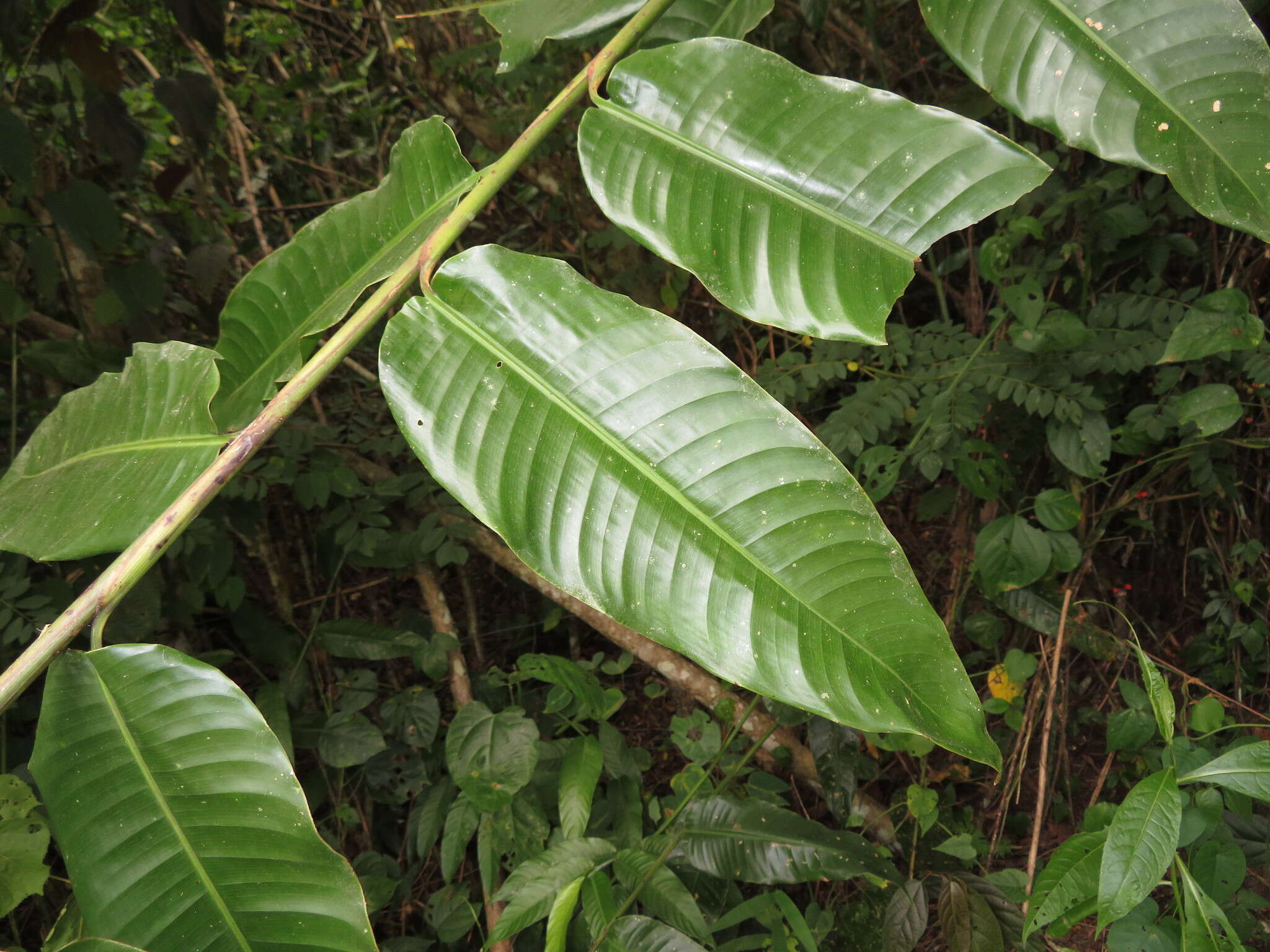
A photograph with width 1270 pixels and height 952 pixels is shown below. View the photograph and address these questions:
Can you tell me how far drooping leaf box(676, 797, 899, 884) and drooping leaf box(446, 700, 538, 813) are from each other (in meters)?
0.36

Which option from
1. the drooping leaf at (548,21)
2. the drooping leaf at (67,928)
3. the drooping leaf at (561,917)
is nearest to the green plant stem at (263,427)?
the drooping leaf at (548,21)

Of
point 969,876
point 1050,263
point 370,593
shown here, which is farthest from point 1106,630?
point 370,593

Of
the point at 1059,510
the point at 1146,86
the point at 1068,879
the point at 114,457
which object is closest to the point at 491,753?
the point at 1068,879

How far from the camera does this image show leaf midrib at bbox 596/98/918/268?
20.5 inches

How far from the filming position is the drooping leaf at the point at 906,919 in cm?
131

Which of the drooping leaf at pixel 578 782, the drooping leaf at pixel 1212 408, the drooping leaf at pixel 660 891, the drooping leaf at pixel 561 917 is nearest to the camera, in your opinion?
the drooping leaf at pixel 561 917

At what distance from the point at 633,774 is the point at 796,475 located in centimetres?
144

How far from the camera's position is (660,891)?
1.28 meters

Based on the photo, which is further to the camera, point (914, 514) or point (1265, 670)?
point (914, 514)

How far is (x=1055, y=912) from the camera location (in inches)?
37.5

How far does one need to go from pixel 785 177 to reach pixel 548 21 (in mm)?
376

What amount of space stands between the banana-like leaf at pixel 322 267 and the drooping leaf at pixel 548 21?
0.15m

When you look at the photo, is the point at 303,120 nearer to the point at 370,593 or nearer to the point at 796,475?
the point at 370,593

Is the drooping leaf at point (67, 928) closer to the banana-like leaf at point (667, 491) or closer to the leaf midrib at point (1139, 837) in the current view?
the banana-like leaf at point (667, 491)
